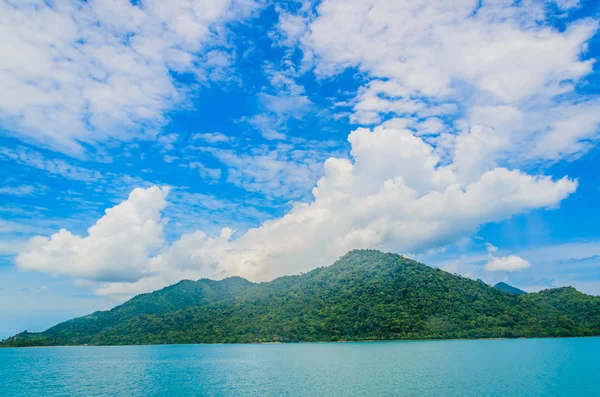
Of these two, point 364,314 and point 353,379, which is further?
point 364,314

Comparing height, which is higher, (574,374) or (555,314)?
(555,314)

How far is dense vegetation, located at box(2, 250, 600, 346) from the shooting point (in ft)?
412

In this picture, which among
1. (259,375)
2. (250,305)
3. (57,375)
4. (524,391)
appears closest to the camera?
(524,391)

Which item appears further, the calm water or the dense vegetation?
the dense vegetation

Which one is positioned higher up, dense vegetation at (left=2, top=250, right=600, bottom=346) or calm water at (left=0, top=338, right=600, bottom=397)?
dense vegetation at (left=2, top=250, right=600, bottom=346)

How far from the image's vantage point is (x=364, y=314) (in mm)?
134000

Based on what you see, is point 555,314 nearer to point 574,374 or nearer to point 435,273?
point 435,273

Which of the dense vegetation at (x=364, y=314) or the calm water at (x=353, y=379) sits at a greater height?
the dense vegetation at (x=364, y=314)

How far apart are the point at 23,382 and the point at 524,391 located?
215 feet

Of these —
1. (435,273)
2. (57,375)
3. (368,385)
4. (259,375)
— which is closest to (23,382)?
(57,375)

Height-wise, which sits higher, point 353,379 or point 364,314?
point 364,314

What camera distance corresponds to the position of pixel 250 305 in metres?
171

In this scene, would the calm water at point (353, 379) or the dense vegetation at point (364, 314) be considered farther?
the dense vegetation at point (364, 314)

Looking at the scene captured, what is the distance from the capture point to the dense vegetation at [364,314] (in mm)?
125562
